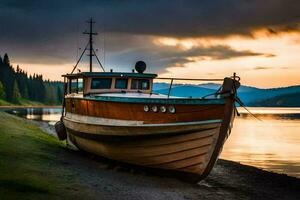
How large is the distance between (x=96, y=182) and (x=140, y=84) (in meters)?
8.35

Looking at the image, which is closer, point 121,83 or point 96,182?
point 96,182

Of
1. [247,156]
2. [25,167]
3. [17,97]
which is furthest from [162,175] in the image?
[17,97]

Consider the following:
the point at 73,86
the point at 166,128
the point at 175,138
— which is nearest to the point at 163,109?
the point at 166,128

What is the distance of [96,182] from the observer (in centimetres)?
1631

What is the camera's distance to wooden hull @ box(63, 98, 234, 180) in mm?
17172

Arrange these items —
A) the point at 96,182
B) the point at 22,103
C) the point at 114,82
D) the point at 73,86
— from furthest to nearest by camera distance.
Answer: the point at 22,103 → the point at 73,86 → the point at 114,82 → the point at 96,182

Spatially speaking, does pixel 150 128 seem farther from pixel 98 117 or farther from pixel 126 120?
pixel 98 117

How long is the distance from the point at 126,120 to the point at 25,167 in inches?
189

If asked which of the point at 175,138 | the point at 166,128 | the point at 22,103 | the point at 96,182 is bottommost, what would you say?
the point at 96,182

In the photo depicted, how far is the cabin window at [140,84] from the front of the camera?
23250 millimetres

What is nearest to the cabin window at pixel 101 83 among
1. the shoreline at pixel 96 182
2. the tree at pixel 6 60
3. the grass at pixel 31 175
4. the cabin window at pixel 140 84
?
the cabin window at pixel 140 84

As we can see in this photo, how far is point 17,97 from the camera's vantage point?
164m

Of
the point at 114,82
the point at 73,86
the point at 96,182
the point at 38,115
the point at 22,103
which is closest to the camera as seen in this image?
the point at 96,182

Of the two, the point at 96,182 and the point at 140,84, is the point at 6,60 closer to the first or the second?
the point at 140,84
